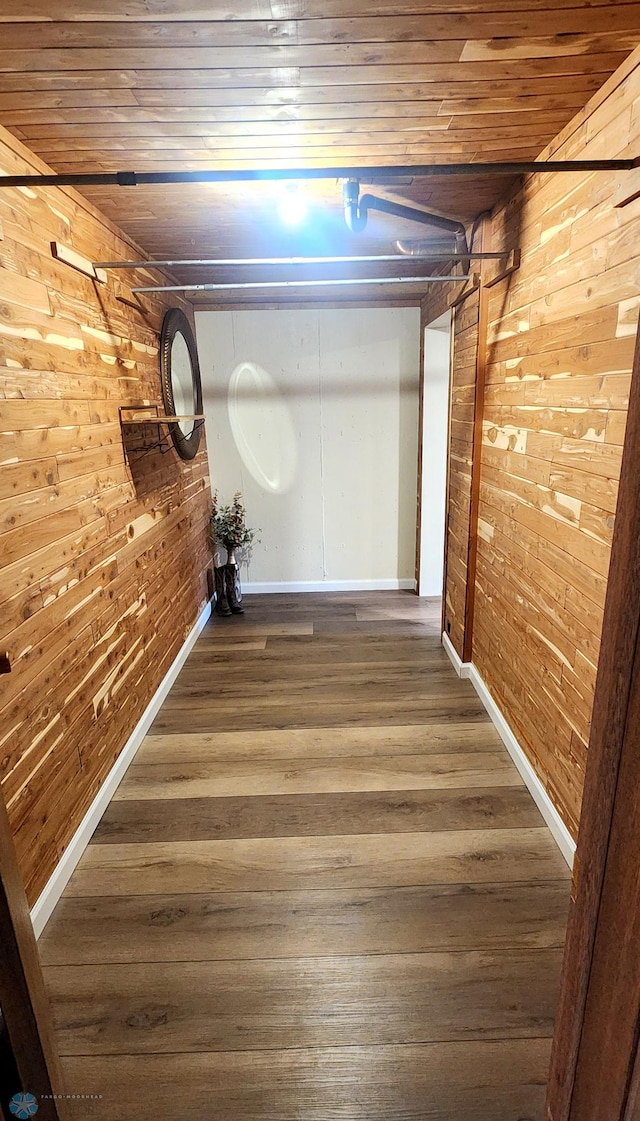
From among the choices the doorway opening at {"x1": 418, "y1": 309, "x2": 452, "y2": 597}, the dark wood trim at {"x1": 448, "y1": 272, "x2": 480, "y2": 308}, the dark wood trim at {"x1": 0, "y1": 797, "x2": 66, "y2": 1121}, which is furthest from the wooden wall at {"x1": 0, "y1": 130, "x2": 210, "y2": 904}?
the doorway opening at {"x1": 418, "y1": 309, "x2": 452, "y2": 597}

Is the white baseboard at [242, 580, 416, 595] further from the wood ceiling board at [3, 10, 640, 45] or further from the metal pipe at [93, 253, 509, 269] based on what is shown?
the wood ceiling board at [3, 10, 640, 45]

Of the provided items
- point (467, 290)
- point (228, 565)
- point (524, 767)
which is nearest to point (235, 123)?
point (467, 290)

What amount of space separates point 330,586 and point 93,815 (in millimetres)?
2852

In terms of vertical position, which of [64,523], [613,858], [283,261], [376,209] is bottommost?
[613,858]

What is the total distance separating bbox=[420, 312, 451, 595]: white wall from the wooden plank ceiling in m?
1.80

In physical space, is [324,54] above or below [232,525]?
above

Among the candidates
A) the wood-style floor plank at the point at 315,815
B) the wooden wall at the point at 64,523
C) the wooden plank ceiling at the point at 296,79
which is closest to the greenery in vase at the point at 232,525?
the wooden wall at the point at 64,523

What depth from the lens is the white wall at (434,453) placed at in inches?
152

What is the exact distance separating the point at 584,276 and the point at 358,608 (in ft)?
9.62

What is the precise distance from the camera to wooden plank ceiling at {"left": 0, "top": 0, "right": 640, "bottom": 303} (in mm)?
1157

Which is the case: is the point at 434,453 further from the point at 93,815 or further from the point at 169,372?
the point at 93,815

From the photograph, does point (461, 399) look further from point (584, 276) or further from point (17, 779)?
point (17, 779)

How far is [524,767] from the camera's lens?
2207 mm

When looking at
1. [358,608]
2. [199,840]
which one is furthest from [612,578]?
[358,608]
